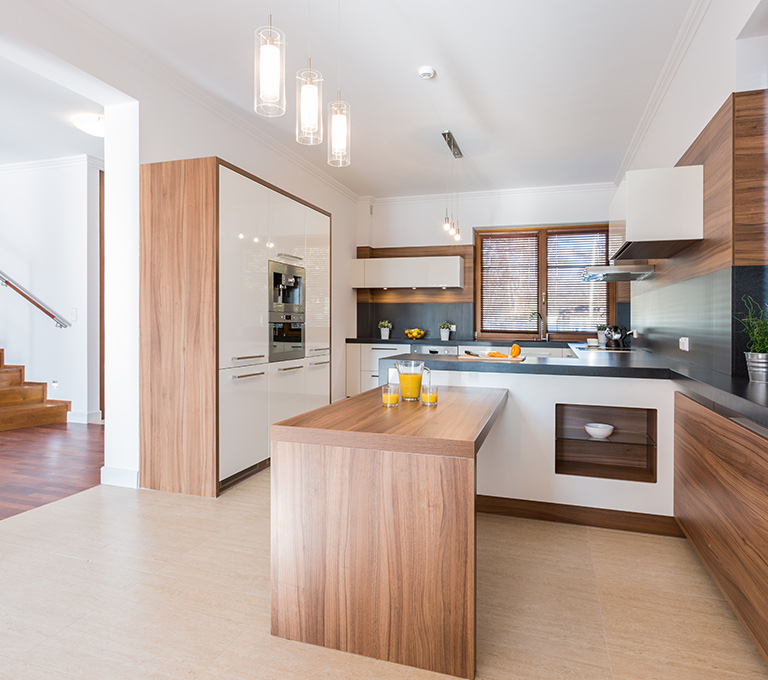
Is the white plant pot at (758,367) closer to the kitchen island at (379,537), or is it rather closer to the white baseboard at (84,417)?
the kitchen island at (379,537)

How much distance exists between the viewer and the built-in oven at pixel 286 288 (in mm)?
3809

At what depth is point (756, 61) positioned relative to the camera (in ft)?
7.39

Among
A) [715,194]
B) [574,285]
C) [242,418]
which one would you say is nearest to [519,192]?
[574,285]

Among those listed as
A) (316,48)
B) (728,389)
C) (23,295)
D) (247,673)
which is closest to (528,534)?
(728,389)

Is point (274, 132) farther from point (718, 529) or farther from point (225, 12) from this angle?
point (718, 529)

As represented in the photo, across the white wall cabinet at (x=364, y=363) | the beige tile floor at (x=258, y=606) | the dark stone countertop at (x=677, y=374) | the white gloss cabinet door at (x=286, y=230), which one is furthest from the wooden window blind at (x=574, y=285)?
the beige tile floor at (x=258, y=606)

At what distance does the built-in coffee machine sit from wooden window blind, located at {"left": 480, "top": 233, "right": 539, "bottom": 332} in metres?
3.13

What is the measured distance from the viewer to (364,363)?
655 centimetres

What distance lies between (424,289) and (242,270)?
3.63 metres

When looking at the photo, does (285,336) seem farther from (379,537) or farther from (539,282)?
(539,282)

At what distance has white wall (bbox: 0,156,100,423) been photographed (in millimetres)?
5461

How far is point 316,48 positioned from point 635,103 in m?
2.55


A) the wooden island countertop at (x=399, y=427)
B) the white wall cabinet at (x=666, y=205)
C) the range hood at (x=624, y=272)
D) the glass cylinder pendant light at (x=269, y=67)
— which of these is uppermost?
the glass cylinder pendant light at (x=269, y=67)

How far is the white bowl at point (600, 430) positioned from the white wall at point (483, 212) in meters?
4.05
